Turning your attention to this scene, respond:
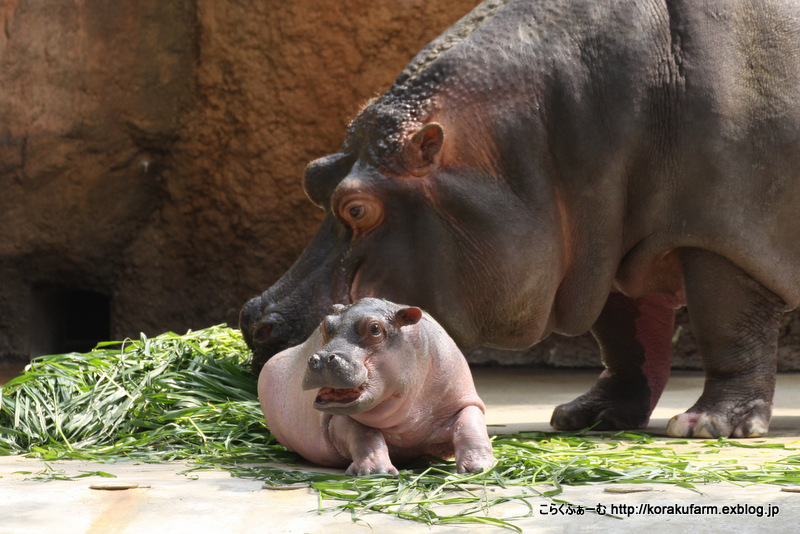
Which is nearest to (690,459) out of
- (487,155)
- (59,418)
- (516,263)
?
(516,263)

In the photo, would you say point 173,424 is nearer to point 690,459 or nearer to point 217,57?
point 690,459

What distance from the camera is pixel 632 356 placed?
4.26 m

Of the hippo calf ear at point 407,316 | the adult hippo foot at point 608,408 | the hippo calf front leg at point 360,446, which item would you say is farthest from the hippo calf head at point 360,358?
the adult hippo foot at point 608,408

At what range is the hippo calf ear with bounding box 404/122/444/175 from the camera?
3.50m

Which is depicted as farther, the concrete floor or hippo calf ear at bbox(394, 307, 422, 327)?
hippo calf ear at bbox(394, 307, 422, 327)

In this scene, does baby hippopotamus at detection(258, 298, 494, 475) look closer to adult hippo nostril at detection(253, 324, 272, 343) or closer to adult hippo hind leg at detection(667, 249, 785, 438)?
adult hippo nostril at detection(253, 324, 272, 343)

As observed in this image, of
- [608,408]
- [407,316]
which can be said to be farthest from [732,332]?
[407,316]

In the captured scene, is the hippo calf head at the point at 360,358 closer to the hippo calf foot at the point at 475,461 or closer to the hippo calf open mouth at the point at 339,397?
the hippo calf open mouth at the point at 339,397

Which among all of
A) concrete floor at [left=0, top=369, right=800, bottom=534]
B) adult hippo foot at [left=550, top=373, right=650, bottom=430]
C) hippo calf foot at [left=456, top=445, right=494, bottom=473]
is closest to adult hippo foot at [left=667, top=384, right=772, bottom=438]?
adult hippo foot at [left=550, top=373, right=650, bottom=430]

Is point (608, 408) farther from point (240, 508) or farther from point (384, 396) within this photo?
point (240, 508)

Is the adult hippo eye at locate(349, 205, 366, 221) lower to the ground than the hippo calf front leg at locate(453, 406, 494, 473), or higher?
higher

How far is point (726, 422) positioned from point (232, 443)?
157cm

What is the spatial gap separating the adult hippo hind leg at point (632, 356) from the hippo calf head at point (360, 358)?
174 centimetres

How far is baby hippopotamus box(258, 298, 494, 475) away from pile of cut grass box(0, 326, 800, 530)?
3.1 inches
